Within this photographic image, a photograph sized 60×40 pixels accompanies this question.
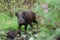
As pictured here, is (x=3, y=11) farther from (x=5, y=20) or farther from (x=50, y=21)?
(x=50, y=21)

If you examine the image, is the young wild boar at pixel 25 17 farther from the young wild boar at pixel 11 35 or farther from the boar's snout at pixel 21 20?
the young wild boar at pixel 11 35

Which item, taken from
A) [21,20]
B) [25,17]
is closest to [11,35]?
[21,20]

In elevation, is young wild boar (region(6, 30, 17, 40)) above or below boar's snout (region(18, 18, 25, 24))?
below

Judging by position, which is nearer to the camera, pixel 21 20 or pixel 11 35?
pixel 11 35

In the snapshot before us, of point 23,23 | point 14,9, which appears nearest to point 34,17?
point 23,23

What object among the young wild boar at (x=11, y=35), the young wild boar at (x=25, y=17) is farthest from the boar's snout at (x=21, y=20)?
the young wild boar at (x=11, y=35)

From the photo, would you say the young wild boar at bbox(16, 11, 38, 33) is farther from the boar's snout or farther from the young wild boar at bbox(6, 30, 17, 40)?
the young wild boar at bbox(6, 30, 17, 40)

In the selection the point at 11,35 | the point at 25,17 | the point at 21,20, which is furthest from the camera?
the point at 25,17

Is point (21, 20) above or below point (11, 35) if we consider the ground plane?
above

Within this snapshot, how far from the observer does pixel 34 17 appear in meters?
7.94

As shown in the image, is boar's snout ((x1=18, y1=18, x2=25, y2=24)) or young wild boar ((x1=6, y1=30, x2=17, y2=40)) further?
boar's snout ((x1=18, y1=18, x2=25, y2=24))

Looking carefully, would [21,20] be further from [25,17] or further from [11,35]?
[11,35]

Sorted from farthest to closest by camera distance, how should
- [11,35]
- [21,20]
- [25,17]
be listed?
[25,17] < [21,20] < [11,35]

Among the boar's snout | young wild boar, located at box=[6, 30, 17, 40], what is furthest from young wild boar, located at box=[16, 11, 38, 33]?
young wild boar, located at box=[6, 30, 17, 40]
